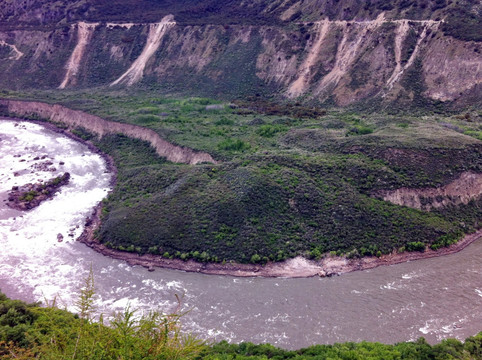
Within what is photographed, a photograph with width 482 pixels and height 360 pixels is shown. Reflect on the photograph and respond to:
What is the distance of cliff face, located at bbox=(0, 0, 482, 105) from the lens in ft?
210

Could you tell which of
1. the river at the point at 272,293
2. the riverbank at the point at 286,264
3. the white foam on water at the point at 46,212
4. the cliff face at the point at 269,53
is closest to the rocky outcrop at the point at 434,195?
the river at the point at 272,293

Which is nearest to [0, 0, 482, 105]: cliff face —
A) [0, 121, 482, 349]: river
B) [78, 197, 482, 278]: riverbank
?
[78, 197, 482, 278]: riverbank

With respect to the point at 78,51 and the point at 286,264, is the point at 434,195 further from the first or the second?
the point at 78,51

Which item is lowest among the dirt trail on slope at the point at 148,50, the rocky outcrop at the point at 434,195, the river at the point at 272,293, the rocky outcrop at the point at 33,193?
the rocky outcrop at the point at 33,193

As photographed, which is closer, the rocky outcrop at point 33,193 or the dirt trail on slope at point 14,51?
the rocky outcrop at point 33,193

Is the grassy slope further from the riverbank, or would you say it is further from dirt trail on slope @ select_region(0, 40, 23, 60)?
dirt trail on slope @ select_region(0, 40, 23, 60)

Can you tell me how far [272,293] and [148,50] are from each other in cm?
7645

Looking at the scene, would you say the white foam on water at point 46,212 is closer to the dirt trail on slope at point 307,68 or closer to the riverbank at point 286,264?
the riverbank at point 286,264

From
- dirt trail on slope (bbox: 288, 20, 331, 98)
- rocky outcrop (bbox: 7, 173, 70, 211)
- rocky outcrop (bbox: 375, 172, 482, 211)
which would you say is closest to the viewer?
rocky outcrop (bbox: 375, 172, 482, 211)

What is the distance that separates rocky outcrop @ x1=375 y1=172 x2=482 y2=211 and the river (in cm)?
516

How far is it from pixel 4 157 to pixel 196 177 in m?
33.7

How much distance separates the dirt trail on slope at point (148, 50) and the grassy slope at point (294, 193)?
38.5 metres

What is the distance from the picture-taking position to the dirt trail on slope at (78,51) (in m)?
90.0

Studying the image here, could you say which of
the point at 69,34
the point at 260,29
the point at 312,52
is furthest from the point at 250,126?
the point at 69,34
